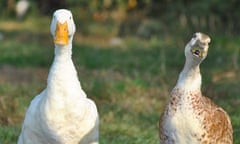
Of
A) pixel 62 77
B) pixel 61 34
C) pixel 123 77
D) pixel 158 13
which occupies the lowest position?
pixel 158 13

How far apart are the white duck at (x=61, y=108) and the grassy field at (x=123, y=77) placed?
4.08 ft

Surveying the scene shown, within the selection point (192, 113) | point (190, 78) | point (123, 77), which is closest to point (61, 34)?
point (190, 78)

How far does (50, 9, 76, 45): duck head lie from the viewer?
508 cm

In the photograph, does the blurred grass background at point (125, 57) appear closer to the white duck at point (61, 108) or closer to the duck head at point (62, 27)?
the white duck at point (61, 108)

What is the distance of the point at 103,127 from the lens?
7.09m

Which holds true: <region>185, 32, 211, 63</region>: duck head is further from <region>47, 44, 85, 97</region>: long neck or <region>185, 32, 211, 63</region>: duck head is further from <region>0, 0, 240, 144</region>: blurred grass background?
<region>0, 0, 240, 144</region>: blurred grass background

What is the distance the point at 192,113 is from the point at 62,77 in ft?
3.09

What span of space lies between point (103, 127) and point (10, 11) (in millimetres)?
9497

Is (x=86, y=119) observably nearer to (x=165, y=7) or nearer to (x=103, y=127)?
(x=103, y=127)

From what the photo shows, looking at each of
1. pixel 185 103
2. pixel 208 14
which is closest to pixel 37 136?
pixel 185 103

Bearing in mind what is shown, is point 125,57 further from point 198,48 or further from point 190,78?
point 198,48

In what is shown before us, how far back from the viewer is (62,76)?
5195 mm

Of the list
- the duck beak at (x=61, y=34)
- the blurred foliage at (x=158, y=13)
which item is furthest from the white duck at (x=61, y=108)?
the blurred foliage at (x=158, y=13)

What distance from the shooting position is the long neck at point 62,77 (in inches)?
203
